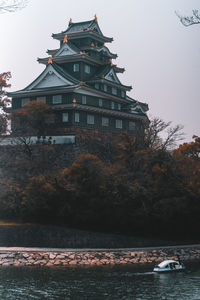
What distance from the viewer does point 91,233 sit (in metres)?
40.3

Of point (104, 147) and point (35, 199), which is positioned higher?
point (104, 147)

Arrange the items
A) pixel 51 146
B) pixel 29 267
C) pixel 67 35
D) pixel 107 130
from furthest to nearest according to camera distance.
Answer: pixel 67 35, pixel 107 130, pixel 51 146, pixel 29 267

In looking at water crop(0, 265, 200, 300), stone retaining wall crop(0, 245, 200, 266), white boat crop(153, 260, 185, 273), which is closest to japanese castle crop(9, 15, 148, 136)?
stone retaining wall crop(0, 245, 200, 266)

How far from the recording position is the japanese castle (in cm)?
5144

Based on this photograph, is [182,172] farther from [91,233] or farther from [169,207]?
[91,233]

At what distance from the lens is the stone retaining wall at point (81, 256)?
36406 mm

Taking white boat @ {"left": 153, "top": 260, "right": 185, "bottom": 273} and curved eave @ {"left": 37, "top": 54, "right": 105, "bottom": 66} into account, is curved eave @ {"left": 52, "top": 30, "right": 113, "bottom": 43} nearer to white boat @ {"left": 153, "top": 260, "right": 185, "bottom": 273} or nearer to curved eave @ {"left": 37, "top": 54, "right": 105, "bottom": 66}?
curved eave @ {"left": 37, "top": 54, "right": 105, "bottom": 66}

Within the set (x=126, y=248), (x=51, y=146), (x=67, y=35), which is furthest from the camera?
(x=67, y=35)

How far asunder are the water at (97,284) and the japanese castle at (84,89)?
66.8ft

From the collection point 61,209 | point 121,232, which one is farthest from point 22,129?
point 121,232

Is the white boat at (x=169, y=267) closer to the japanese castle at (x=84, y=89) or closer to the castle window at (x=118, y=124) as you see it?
the japanese castle at (x=84, y=89)

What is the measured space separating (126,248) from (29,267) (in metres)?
9.47

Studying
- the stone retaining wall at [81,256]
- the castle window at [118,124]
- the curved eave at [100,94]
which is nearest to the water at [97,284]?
the stone retaining wall at [81,256]

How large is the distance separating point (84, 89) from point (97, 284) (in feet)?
93.1
